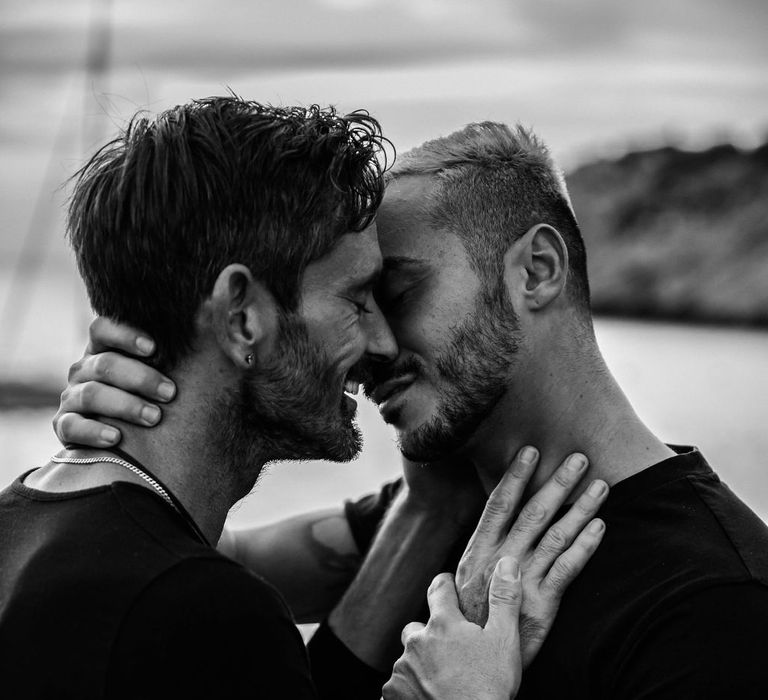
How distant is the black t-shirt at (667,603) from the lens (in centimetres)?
195

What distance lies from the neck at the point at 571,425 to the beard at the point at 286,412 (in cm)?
52

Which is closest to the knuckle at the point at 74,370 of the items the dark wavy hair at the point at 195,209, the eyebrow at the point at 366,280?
the dark wavy hair at the point at 195,209

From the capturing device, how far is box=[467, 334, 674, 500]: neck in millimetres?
2449

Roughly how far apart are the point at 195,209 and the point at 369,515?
5.34 feet

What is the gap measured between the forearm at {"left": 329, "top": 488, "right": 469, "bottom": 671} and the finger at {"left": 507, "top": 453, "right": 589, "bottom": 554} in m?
0.51

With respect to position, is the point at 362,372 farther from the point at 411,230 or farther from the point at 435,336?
the point at 411,230

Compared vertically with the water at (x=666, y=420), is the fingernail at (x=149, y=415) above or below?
above

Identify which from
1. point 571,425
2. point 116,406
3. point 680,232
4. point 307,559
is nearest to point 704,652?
point 571,425

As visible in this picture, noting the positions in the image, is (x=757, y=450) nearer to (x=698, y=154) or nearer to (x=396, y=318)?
(x=396, y=318)

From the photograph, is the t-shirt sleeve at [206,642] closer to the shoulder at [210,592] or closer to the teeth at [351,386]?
the shoulder at [210,592]

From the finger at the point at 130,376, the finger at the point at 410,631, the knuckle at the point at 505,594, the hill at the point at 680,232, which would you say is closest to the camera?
the finger at the point at 130,376

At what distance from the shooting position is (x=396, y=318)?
2.69 meters

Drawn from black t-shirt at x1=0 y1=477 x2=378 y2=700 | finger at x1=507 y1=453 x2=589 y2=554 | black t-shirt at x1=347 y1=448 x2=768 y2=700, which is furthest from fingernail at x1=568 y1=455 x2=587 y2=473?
black t-shirt at x1=0 y1=477 x2=378 y2=700

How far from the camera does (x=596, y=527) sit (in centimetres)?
227
